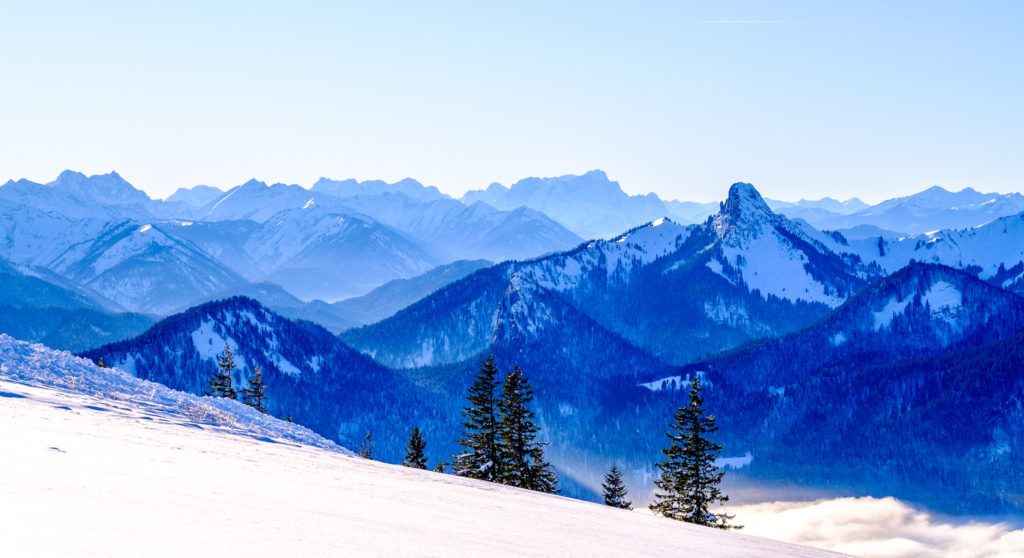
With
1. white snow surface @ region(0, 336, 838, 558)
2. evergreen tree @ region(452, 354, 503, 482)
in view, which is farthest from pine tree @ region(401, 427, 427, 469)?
white snow surface @ region(0, 336, 838, 558)

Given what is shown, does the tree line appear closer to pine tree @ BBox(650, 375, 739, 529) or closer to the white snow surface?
pine tree @ BBox(650, 375, 739, 529)

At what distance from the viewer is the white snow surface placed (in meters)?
12.9

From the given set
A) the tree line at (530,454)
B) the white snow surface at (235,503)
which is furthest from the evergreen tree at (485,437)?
the white snow surface at (235,503)

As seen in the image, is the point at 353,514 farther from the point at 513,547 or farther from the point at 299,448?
the point at 299,448

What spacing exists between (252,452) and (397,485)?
4.46 m

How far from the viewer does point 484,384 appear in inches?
2099

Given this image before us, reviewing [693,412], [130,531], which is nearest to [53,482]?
[130,531]

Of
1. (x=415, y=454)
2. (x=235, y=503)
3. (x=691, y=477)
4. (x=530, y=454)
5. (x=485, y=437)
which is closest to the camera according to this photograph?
(x=235, y=503)

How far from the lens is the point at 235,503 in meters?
15.6

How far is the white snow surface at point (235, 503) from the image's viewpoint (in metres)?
12.9

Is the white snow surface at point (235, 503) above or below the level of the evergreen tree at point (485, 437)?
below

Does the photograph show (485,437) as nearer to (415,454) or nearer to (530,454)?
(530,454)

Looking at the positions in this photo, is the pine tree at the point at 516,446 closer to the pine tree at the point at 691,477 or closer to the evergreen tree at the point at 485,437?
the evergreen tree at the point at 485,437

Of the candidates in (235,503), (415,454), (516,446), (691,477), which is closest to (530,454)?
(516,446)
